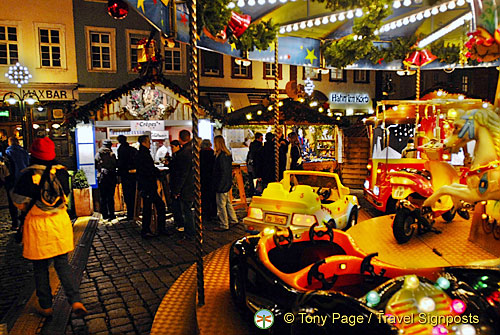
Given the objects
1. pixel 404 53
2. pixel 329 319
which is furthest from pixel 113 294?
pixel 404 53

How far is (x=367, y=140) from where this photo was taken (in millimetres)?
13570

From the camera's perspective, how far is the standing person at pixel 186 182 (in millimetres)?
7188

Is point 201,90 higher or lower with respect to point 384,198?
higher

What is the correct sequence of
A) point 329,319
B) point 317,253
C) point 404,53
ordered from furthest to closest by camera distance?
point 404,53 < point 317,253 < point 329,319

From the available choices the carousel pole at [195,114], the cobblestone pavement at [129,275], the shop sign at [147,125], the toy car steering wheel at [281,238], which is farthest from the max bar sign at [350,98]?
the carousel pole at [195,114]

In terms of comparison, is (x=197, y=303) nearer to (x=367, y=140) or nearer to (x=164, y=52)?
(x=367, y=140)

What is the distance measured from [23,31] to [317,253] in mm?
19289

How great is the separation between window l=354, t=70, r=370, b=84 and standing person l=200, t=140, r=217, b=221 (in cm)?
1986

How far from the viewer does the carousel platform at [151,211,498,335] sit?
369 cm

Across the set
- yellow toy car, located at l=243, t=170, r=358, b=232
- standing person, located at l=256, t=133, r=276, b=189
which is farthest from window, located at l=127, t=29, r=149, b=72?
yellow toy car, located at l=243, t=170, r=358, b=232

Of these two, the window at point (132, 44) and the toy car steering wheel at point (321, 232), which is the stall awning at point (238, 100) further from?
the toy car steering wheel at point (321, 232)

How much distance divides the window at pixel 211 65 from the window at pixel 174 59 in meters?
1.26

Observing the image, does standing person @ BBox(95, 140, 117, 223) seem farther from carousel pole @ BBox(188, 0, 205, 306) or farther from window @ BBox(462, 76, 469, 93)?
window @ BBox(462, 76, 469, 93)

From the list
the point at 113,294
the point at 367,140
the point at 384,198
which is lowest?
the point at 113,294
